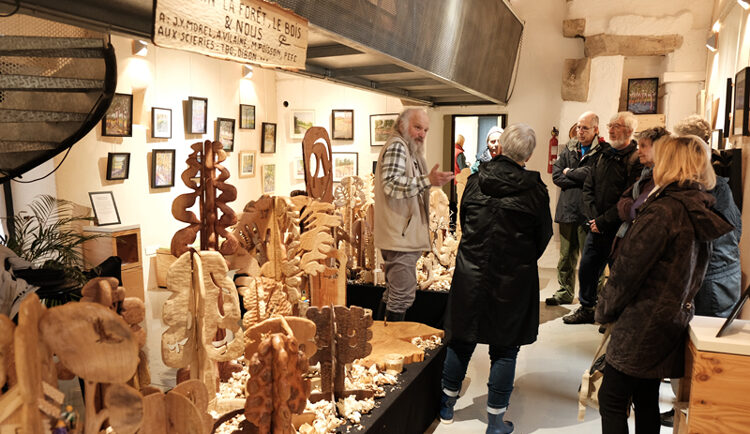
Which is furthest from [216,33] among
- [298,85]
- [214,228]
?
[298,85]

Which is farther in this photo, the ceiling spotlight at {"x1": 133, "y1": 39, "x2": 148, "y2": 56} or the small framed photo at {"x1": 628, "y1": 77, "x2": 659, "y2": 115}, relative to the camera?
A: the small framed photo at {"x1": 628, "y1": 77, "x2": 659, "y2": 115}

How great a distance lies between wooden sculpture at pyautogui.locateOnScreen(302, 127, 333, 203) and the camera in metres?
A: 3.27

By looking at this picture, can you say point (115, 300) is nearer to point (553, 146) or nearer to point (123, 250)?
point (123, 250)

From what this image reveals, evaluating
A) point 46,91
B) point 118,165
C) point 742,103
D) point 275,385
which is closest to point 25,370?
point 275,385

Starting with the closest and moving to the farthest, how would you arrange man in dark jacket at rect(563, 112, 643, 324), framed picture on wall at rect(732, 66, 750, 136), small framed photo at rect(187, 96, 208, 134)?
framed picture on wall at rect(732, 66, 750, 136)
man in dark jacket at rect(563, 112, 643, 324)
small framed photo at rect(187, 96, 208, 134)

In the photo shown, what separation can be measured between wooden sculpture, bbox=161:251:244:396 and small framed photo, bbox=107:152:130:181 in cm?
360

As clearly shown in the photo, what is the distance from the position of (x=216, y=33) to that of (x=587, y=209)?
328 centimetres

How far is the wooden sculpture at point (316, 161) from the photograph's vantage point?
3268mm

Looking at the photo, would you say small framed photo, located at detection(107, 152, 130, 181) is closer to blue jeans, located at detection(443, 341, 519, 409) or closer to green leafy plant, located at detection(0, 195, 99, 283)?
green leafy plant, located at detection(0, 195, 99, 283)

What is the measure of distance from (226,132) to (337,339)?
468 cm

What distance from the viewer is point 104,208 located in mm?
4883

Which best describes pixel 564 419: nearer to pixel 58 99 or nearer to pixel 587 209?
pixel 587 209

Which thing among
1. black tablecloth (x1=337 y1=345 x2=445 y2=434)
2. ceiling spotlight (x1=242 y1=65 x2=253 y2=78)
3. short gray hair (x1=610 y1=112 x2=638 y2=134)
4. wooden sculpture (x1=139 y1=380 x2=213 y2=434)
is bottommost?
black tablecloth (x1=337 y1=345 x2=445 y2=434)

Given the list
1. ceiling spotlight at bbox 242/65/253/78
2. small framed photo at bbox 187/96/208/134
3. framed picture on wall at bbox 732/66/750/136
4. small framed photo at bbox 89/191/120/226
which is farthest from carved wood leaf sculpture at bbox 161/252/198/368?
ceiling spotlight at bbox 242/65/253/78
